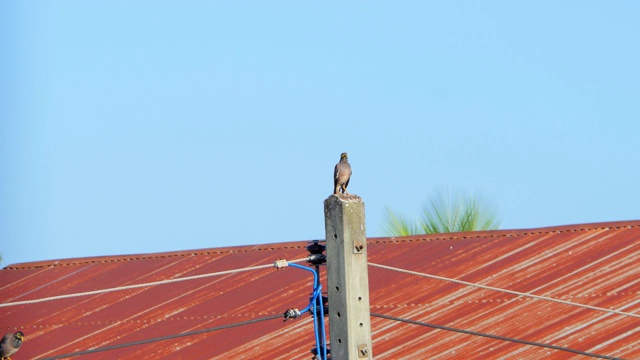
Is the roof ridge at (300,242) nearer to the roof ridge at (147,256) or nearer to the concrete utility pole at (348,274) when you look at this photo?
the roof ridge at (147,256)

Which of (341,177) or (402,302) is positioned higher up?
(341,177)

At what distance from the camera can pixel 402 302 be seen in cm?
1334

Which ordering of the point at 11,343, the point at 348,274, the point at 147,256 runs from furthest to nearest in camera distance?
the point at 147,256 → the point at 11,343 → the point at 348,274

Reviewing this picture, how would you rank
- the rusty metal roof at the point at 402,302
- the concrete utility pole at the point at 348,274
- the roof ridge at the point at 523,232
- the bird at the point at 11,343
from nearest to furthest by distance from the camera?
1. the concrete utility pole at the point at 348,274
2. the bird at the point at 11,343
3. the rusty metal roof at the point at 402,302
4. the roof ridge at the point at 523,232

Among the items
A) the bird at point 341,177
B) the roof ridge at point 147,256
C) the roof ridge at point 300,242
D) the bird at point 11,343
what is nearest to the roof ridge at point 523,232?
the roof ridge at point 300,242

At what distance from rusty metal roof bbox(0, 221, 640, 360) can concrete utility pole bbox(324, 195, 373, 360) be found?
4849 millimetres

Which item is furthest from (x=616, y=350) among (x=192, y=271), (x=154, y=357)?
(x=192, y=271)

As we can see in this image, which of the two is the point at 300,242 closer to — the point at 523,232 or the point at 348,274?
the point at 523,232

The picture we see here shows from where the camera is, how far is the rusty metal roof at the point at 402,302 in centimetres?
1216

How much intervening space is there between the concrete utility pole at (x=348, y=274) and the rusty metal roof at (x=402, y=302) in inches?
191

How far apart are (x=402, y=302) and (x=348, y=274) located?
6.36 meters

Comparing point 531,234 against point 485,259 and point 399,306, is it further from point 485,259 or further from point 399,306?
point 399,306

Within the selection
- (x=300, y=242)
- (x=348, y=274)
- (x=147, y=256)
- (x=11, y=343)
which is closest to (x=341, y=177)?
(x=348, y=274)

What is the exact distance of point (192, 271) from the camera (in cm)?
1564
